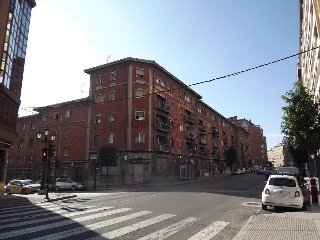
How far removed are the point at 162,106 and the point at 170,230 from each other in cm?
3440

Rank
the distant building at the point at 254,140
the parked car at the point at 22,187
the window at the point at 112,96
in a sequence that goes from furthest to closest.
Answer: the distant building at the point at 254,140, the window at the point at 112,96, the parked car at the point at 22,187

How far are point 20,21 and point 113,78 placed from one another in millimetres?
18044

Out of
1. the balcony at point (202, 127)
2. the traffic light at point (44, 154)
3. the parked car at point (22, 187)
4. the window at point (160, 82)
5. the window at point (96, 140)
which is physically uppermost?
the window at point (160, 82)

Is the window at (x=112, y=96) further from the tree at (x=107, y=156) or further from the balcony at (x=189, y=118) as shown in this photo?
the balcony at (x=189, y=118)

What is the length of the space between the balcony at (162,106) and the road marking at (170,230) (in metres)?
31.5

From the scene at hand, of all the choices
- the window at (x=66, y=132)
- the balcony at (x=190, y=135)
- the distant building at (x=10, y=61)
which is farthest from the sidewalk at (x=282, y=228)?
the balcony at (x=190, y=135)

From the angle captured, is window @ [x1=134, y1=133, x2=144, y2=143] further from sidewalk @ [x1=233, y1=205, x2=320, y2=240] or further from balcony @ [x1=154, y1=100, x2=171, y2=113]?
sidewalk @ [x1=233, y1=205, x2=320, y2=240]

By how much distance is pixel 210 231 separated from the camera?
7.86 meters

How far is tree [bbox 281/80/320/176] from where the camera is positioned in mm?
21266

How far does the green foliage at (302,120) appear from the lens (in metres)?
21.3

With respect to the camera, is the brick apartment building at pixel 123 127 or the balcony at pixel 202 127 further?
the balcony at pixel 202 127

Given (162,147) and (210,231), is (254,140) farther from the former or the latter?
(210,231)

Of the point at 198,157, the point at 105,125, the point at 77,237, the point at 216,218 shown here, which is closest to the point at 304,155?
the point at 198,157

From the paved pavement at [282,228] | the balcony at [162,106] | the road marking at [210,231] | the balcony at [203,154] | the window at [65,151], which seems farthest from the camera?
the balcony at [203,154]
